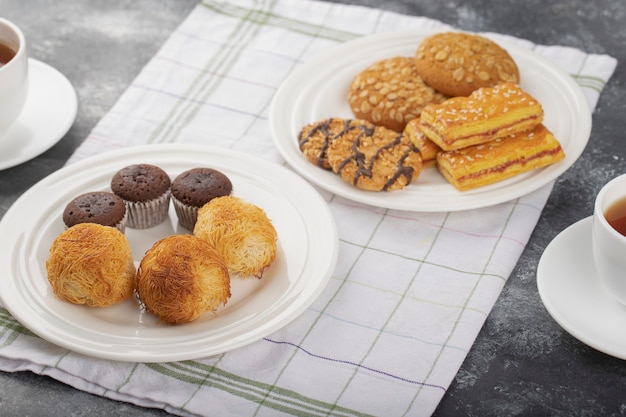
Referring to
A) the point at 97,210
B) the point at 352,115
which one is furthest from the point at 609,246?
the point at 97,210

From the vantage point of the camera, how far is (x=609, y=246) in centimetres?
162

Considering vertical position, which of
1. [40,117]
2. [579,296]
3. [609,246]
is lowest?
[40,117]

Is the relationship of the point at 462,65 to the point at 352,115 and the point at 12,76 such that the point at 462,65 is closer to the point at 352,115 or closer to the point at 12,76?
the point at 352,115

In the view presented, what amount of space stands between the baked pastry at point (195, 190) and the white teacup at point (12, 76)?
0.49 metres

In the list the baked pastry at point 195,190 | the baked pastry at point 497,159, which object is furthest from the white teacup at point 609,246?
the baked pastry at point 195,190

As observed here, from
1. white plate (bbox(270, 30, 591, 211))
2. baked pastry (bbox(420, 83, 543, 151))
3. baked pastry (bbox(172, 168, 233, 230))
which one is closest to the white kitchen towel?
white plate (bbox(270, 30, 591, 211))

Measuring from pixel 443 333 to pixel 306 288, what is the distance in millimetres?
286

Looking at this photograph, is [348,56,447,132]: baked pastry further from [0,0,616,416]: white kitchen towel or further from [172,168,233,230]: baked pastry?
[172,168,233,230]: baked pastry

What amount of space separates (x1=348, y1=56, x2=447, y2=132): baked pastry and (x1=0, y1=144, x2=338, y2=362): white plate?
1.18ft

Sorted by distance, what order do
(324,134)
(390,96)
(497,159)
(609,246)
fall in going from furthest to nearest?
(390,96), (324,134), (497,159), (609,246)

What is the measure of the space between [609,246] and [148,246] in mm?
950

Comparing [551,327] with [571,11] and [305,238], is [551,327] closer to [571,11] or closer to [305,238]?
[305,238]

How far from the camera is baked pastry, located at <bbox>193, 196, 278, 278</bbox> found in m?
1.76

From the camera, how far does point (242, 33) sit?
271cm
